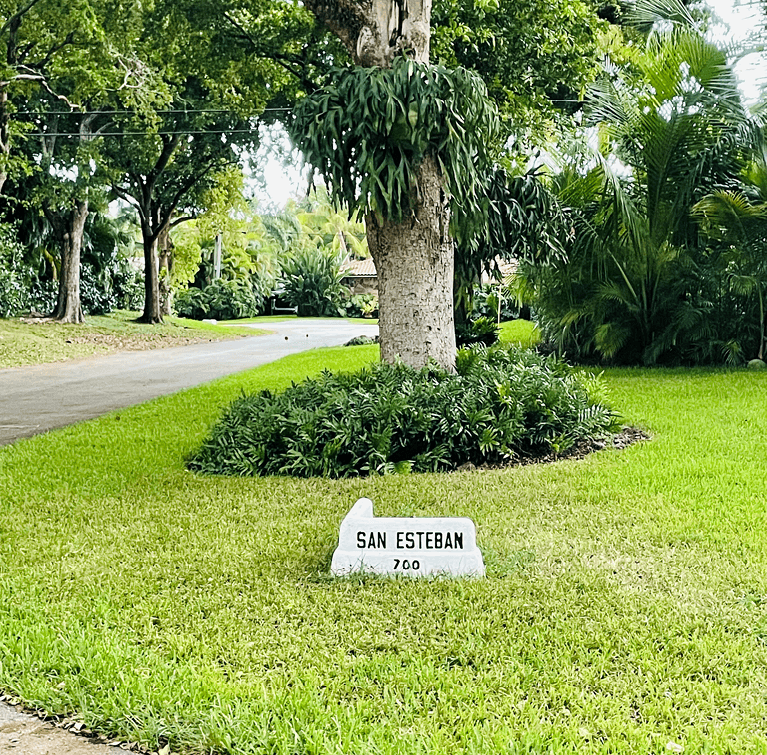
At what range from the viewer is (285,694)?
2.85 meters

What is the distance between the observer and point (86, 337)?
2083 cm

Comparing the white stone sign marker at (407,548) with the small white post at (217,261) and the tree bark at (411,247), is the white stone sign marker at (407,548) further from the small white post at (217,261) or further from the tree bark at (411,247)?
the small white post at (217,261)

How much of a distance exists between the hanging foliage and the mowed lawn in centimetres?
262

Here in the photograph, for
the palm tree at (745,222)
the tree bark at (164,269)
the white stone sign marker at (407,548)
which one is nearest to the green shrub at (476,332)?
the palm tree at (745,222)

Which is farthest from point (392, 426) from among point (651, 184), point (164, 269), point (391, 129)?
point (164, 269)

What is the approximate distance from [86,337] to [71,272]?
2.69m

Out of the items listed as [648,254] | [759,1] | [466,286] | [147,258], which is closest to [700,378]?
[648,254]

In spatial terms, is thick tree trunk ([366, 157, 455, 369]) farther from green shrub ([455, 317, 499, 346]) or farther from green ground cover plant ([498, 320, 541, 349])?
green ground cover plant ([498, 320, 541, 349])

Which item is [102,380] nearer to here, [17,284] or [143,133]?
[143,133]

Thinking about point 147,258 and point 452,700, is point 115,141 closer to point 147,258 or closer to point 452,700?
point 147,258

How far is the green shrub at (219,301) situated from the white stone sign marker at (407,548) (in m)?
38.3

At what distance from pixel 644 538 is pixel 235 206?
84.2 ft

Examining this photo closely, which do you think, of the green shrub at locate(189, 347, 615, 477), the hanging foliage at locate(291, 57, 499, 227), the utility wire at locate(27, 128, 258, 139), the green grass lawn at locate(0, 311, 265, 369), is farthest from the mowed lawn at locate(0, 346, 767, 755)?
the utility wire at locate(27, 128, 258, 139)

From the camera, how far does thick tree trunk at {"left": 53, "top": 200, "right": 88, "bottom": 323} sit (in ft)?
73.4
